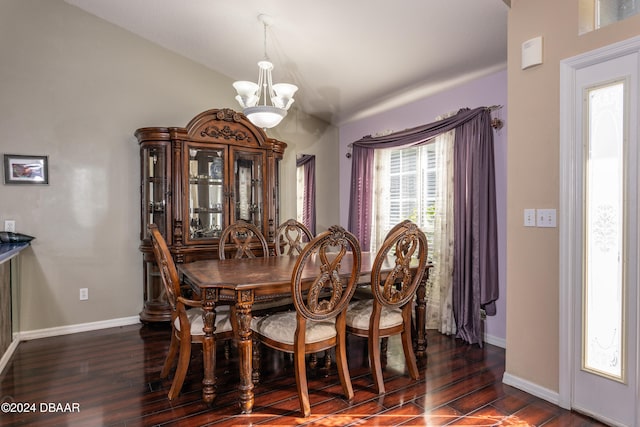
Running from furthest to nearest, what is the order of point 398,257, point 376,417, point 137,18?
point 137,18, point 398,257, point 376,417

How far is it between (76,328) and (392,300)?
3.10m

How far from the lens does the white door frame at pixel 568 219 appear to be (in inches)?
81.5

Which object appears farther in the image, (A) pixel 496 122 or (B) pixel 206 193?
(B) pixel 206 193

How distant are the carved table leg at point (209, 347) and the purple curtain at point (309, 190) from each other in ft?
9.54

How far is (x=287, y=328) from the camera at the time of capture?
2.17 metres

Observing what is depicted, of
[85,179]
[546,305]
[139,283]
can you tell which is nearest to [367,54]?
[546,305]

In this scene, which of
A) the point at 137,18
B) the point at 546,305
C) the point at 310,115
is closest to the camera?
the point at 546,305

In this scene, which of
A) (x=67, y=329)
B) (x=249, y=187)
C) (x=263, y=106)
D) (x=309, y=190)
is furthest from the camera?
(x=309, y=190)

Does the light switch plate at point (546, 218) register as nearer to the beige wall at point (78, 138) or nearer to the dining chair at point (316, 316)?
the dining chair at point (316, 316)

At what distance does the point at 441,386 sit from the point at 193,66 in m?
3.98

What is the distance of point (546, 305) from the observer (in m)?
2.20

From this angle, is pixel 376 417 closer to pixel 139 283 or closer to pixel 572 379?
pixel 572 379

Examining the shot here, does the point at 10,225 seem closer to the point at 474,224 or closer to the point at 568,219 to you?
the point at 474,224

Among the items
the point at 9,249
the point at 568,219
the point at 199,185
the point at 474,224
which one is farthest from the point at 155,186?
the point at 568,219
